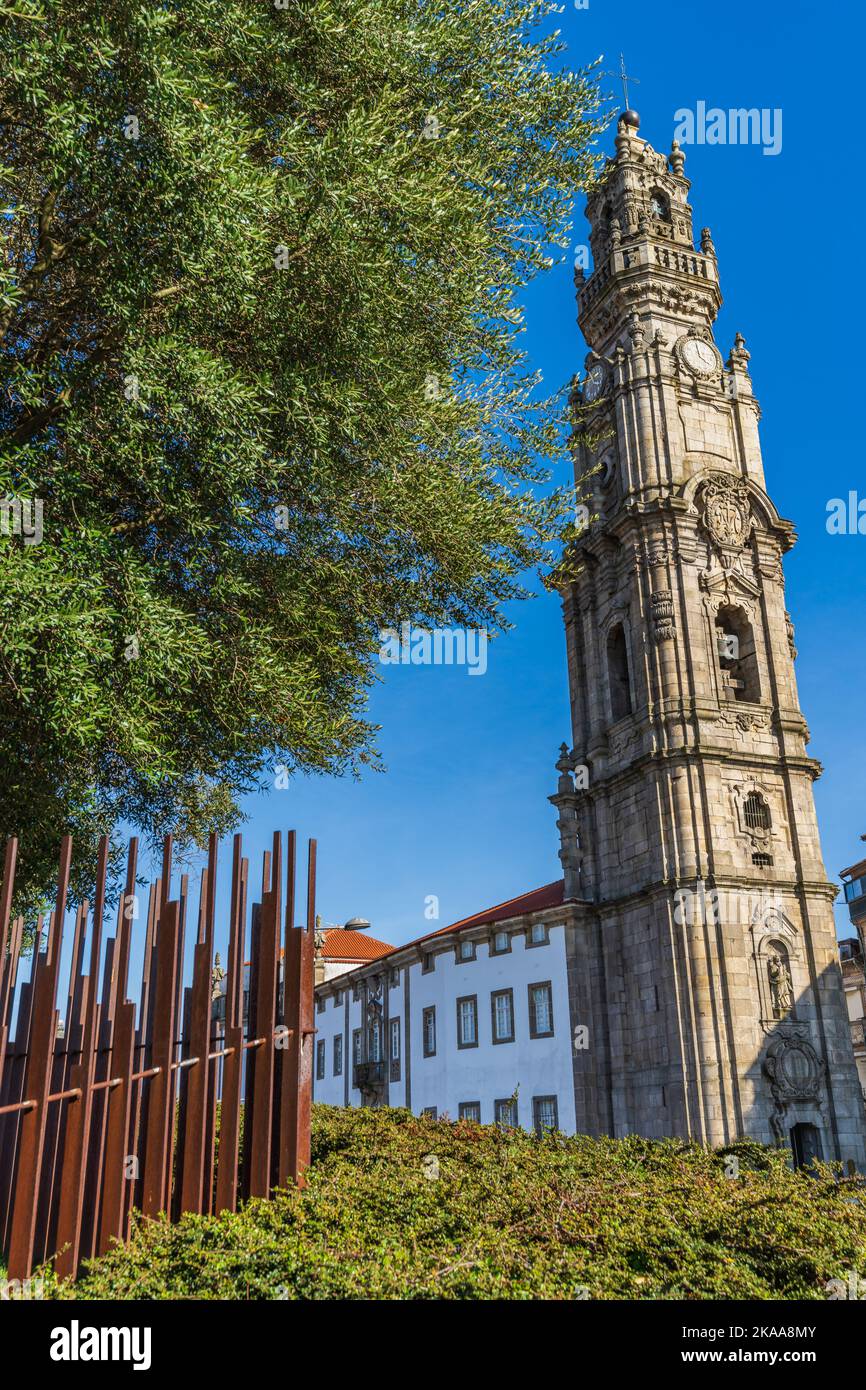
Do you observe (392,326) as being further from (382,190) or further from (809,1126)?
(809,1126)

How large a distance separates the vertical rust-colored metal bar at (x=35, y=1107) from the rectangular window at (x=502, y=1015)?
31360 mm

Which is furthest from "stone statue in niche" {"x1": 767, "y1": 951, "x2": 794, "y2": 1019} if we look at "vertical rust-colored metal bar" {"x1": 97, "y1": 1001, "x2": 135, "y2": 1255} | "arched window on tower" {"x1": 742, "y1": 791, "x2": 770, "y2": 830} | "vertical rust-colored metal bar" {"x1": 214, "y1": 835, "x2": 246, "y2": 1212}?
"vertical rust-colored metal bar" {"x1": 97, "y1": 1001, "x2": 135, "y2": 1255}

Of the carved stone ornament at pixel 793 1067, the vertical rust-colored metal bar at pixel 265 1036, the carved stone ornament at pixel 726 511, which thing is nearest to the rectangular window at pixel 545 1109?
the carved stone ornament at pixel 793 1067

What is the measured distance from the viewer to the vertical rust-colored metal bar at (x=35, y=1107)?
5.89 meters

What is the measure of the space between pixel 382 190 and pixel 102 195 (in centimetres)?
301

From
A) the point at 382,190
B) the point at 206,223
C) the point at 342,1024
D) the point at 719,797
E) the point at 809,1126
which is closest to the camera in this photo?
the point at 206,223

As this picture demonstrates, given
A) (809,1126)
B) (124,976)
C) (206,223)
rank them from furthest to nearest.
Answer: (809,1126) → (206,223) → (124,976)

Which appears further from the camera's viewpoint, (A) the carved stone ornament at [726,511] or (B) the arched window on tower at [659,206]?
(B) the arched window on tower at [659,206]

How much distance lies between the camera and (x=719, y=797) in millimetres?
31250

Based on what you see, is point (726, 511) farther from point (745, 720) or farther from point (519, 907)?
point (519, 907)

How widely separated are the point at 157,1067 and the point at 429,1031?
34729 millimetres

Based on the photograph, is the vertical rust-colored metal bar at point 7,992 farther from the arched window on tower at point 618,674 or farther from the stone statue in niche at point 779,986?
the arched window on tower at point 618,674

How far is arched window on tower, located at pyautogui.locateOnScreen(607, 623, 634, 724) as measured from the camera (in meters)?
35.4
